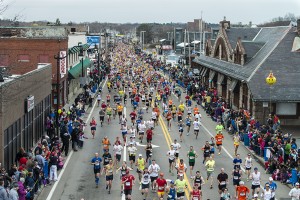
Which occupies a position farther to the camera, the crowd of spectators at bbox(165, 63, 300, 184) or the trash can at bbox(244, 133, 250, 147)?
the trash can at bbox(244, 133, 250, 147)

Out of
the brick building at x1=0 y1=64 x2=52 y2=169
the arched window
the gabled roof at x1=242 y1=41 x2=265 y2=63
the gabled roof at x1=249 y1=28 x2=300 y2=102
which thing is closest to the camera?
the brick building at x1=0 y1=64 x2=52 y2=169

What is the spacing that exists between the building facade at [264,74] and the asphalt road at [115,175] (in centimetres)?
411

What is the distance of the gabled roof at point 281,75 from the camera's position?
1598 inches

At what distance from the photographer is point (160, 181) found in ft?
68.3

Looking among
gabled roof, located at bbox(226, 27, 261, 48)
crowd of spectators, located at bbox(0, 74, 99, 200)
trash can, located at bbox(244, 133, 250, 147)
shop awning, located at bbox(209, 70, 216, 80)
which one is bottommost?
trash can, located at bbox(244, 133, 250, 147)

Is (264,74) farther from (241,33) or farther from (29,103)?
(241,33)

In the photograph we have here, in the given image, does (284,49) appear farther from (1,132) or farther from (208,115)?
(1,132)

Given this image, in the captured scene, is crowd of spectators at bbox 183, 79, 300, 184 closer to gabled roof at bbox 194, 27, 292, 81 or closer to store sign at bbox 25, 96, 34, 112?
gabled roof at bbox 194, 27, 292, 81

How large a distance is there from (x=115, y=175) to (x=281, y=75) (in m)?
20.8

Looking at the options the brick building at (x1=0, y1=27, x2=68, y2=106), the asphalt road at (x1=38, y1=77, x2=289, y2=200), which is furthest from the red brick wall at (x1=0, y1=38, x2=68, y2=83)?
the asphalt road at (x1=38, y1=77, x2=289, y2=200)

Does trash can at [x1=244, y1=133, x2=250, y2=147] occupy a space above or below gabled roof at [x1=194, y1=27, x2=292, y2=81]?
below

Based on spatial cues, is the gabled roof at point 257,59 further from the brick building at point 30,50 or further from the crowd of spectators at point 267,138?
the brick building at point 30,50

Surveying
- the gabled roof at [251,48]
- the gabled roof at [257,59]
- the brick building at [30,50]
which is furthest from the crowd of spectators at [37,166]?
the gabled roof at [251,48]

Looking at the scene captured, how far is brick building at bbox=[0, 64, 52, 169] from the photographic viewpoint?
2431 cm
